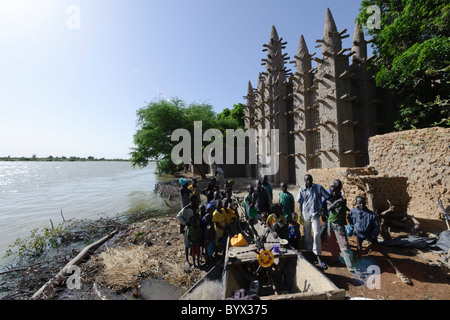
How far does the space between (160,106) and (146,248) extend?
60.7 ft

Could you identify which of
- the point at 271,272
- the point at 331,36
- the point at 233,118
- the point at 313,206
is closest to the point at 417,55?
the point at 331,36

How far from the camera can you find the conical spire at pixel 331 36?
46.1 feet

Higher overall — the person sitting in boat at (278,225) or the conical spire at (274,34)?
the conical spire at (274,34)

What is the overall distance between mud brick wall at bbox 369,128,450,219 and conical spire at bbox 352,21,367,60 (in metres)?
9.09

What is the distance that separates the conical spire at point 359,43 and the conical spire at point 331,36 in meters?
1.79

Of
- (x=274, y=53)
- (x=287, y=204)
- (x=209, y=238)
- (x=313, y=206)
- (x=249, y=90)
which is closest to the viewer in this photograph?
(x=313, y=206)

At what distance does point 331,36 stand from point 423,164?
11369mm

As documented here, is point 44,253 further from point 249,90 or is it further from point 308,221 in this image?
point 249,90

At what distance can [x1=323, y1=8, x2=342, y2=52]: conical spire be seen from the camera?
14047mm

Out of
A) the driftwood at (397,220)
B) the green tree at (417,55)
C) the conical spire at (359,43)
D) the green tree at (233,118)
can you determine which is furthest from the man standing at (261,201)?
the green tree at (233,118)

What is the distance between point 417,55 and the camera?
9320 millimetres

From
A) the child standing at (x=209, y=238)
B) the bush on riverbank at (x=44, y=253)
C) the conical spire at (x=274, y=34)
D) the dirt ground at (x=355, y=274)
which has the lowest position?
the bush on riverbank at (x=44, y=253)

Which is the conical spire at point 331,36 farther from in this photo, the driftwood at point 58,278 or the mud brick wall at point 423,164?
the driftwood at point 58,278
